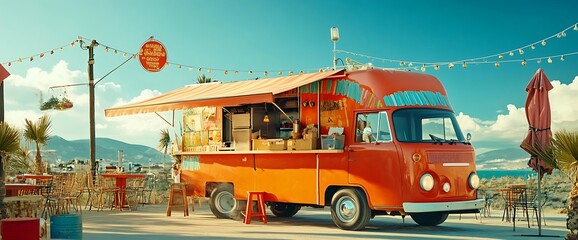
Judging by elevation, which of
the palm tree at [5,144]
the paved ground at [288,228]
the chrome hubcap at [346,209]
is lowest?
the paved ground at [288,228]

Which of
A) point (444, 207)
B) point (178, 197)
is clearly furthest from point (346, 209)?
point (178, 197)

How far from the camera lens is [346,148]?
47.4 feet

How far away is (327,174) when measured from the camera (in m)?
14.7

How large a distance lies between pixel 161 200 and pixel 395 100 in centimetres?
1058

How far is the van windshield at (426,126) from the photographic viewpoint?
14000 millimetres

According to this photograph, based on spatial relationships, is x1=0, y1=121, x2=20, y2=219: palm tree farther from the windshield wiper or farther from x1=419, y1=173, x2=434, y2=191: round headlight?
the windshield wiper

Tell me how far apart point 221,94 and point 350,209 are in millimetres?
3962

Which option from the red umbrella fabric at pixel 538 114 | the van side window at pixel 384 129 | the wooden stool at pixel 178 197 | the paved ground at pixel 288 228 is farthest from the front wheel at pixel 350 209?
the wooden stool at pixel 178 197

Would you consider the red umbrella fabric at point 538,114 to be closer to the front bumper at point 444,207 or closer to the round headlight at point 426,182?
the front bumper at point 444,207

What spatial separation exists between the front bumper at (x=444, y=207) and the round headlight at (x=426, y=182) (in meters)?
0.28

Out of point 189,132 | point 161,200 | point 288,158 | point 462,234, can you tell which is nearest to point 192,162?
point 189,132

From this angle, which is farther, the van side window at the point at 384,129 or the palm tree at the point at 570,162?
the van side window at the point at 384,129

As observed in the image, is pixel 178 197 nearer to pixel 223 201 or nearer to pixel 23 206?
pixel 223 201

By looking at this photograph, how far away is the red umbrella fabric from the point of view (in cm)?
1372
